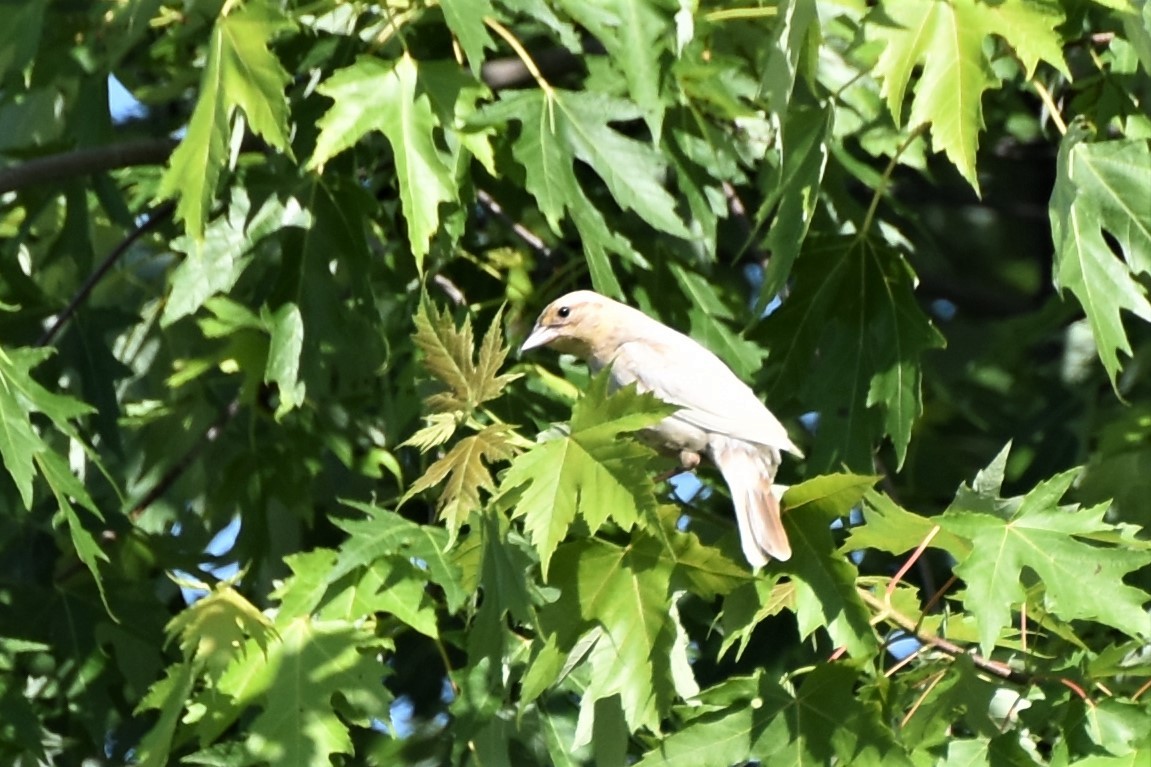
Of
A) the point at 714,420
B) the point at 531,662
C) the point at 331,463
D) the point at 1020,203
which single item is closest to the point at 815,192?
the point at 714,420

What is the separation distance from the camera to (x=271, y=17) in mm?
2943

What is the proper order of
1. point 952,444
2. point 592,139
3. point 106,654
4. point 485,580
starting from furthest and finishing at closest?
point 952,444
point 106,654
point 592,139
point 485,580

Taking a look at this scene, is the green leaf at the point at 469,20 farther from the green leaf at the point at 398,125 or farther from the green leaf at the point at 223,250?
the green leaf at the point at 223,250

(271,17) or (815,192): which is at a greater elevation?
(271,17)

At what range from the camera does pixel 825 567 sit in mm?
2414

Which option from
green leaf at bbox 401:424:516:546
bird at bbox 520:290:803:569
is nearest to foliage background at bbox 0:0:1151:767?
green leaf at bbox 401:424:516:546

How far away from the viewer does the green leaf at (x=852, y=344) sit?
3195 mm

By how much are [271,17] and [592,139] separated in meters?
0.65

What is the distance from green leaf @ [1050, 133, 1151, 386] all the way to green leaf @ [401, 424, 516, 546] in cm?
113

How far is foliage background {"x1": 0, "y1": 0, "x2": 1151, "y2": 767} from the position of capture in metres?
2.43

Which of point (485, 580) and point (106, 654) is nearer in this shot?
point (485, 580)

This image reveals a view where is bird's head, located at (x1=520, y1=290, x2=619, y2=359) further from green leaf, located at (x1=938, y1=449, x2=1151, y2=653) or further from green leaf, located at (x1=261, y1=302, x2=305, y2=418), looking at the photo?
green leaf, located at (x1=938, y1=449, x2=1151, y2=653)

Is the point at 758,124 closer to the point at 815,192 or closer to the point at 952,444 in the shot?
the point at 815,192

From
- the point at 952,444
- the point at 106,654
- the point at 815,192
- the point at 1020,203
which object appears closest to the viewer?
the point at 815,192
